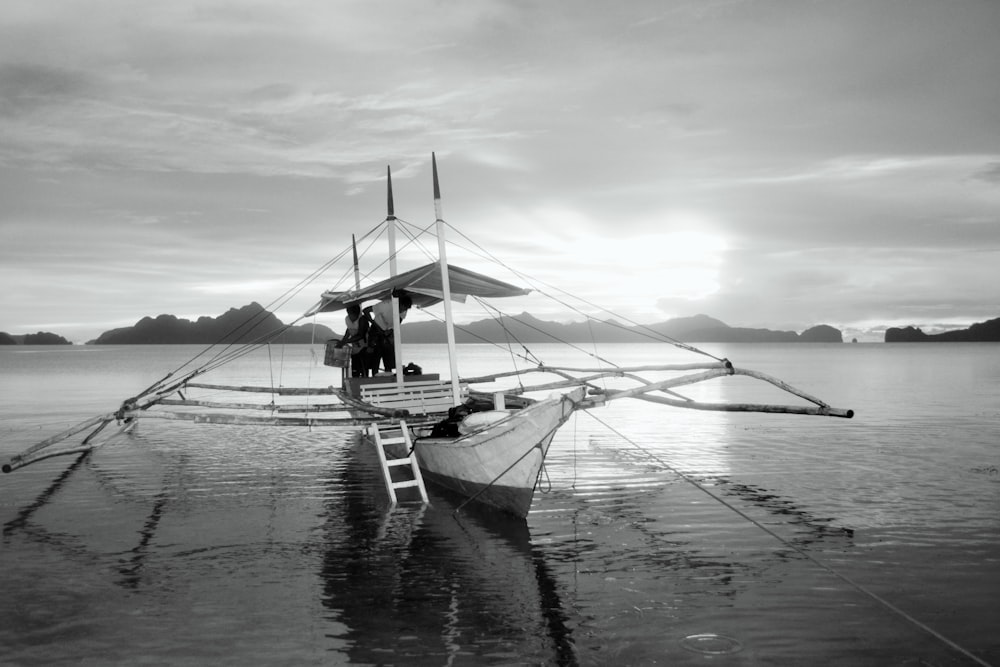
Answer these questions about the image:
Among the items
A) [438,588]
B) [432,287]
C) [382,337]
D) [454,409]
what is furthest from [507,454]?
[382,337]

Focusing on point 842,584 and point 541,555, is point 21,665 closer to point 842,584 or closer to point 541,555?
point 541,555

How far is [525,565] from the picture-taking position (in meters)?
11.1

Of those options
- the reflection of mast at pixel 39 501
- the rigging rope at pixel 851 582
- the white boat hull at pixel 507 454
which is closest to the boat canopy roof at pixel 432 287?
the white boat hull at pixel 507 454

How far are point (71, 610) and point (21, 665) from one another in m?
1.65

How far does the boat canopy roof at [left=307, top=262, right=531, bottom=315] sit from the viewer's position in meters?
18.0

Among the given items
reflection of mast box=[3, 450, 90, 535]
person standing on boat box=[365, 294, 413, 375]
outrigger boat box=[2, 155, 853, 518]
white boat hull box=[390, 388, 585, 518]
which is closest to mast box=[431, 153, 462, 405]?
outrigger boat box=[2, 155, 853, 518]

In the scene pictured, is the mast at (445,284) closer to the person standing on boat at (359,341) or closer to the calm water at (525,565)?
the calm water at (525,565)

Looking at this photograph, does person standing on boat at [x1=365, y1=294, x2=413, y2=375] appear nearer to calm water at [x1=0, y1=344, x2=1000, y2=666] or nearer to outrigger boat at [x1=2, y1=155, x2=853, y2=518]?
outrigger boat at [x1=2, y1=155, x2=853, y2=518]

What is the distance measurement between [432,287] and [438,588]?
406 inches

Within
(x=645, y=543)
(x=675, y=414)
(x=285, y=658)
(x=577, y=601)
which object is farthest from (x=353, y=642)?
(x=675, y=414)

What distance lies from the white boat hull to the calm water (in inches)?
19.3

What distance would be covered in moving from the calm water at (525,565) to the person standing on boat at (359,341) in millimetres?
2797

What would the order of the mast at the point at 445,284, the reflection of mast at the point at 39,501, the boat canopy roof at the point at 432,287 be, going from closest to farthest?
the reflection of mast at the point at 39,501 → the mast at the point at 445,284 → the boat canopy roof at the point at 432,287

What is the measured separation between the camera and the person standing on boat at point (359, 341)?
71.6 feet
